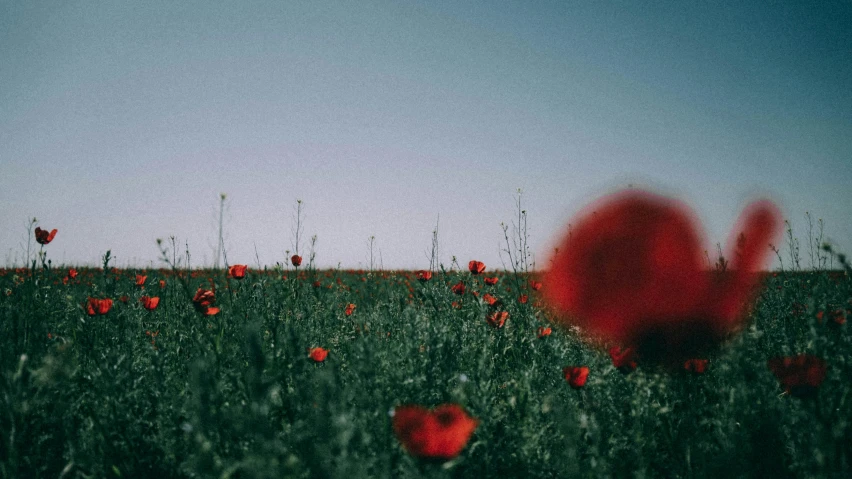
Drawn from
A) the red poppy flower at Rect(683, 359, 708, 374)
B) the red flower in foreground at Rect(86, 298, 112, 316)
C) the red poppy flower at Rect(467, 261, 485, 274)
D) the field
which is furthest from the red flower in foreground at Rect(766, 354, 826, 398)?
the red flower in foreground at Rect(86, 298, 112, 316)

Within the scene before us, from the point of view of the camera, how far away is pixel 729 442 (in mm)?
1814

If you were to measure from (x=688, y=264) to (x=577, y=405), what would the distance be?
1.07 metres

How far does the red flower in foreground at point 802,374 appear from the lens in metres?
1.63

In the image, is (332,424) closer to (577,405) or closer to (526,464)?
(526,464)

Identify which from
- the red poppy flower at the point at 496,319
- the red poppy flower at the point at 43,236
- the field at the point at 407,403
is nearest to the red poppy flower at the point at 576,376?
the field at the point at 407,403

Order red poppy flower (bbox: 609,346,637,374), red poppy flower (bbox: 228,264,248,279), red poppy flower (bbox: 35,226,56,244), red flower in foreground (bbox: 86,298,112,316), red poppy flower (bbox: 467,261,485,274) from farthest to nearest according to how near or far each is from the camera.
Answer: red poppy flower (bbox: 467,261,485,274) → red poppy flower (bbox: 228,264,248,279) → red poppy flower (bbox: 35,226,56,244) → red flower in foreground (bbox: 86,298,112,316) → red poppy flower (bbox: 609,346,637,374)

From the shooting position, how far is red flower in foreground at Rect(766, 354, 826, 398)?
5.34 feet

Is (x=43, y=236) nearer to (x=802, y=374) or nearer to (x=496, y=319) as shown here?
(x=496, y=319)

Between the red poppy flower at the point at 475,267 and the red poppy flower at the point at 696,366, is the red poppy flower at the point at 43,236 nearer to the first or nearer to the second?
the red poppy flower at the point at 475,267

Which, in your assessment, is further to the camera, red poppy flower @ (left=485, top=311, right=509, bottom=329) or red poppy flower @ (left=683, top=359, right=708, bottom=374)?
red poppy flower @ (left=485, top=311, right=509, bottom=329)

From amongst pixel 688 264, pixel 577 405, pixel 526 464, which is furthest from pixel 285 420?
pixel 688 264

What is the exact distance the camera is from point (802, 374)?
165 cm

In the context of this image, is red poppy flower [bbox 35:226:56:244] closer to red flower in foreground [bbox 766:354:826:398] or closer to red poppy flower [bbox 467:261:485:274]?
red poppy flower [bbox 467:261:485:274]

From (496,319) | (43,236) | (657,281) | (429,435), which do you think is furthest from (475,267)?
(43,236)
